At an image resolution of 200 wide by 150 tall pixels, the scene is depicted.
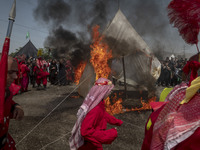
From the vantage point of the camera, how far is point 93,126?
2.05 metres

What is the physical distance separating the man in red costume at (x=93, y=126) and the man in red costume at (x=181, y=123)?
0.77 m

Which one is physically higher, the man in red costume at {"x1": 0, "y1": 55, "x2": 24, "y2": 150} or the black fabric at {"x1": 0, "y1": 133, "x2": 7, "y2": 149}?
the man in red costume at {"x1": 0, "y1": 55, "x2": 24, "y2": 150}

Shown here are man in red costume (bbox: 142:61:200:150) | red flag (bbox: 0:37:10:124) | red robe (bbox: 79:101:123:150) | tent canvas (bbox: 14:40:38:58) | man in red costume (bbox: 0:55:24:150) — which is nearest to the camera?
man in red costume (bbox: 142:61:200:150)

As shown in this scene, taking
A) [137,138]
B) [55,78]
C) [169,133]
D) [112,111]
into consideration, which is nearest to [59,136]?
[137,138]

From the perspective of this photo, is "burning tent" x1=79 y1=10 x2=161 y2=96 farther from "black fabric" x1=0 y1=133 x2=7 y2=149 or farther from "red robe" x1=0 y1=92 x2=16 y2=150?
"black fabric" x1=0 y1=133 x2=7 y2=149

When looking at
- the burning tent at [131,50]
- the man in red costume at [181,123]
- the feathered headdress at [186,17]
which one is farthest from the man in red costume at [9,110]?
the burning tent at [131,50]

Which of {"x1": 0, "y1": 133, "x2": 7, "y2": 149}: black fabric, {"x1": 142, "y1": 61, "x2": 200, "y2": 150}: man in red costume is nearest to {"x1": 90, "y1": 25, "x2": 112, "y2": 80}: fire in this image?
{"x1": 0, "y1": 133, "x2": 7, "y2": 149}: black fabric

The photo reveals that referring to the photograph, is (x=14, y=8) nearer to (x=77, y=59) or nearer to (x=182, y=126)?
(x=182, y=126)

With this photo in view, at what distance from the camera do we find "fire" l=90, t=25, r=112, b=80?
6.15m

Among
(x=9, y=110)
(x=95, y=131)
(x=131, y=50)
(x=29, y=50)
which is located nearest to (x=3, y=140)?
(x=9, y=110)

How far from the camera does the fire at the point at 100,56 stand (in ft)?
20.2

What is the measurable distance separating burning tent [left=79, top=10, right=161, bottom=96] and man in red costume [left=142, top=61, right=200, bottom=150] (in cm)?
516

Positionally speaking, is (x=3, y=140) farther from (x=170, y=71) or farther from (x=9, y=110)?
(x=170, y=71)

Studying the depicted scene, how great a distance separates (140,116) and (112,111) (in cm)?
103
